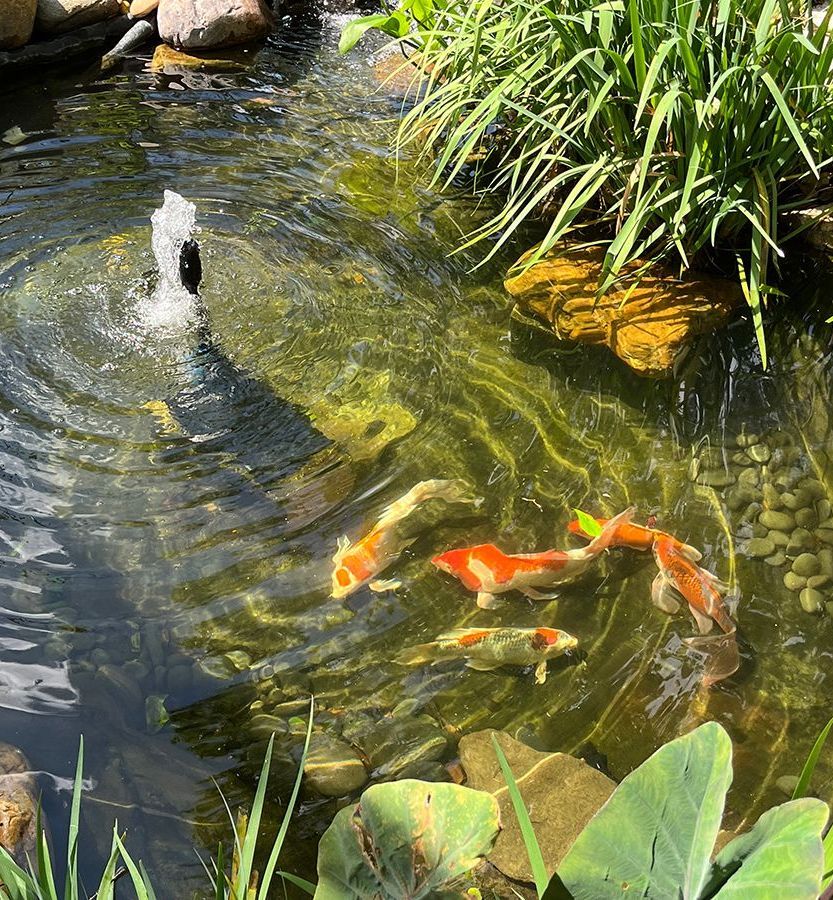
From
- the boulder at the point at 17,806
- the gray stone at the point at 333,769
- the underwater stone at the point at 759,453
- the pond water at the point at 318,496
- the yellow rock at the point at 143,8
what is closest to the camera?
the boulder at the point at 17,806

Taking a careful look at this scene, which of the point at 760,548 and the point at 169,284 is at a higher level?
the point at 169,284

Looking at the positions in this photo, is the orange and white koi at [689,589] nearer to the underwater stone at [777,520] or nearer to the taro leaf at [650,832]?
the underwater stone at [777,520]

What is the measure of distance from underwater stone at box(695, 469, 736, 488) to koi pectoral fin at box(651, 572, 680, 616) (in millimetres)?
518

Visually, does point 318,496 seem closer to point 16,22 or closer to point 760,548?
point 760,548

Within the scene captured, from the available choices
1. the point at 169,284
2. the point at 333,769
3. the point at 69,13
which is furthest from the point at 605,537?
the point at 69,13

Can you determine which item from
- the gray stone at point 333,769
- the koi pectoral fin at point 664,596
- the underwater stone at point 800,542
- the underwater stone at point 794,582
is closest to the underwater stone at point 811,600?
the underwater stone at point 794,582

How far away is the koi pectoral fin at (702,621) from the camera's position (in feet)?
9.24

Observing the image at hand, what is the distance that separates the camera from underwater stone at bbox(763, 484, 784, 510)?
3.21 meters

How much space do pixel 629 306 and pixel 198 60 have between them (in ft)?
14.8

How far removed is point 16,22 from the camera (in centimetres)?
646

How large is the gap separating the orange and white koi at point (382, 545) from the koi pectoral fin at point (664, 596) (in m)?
0.69

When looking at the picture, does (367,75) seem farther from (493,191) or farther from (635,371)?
(635,371)

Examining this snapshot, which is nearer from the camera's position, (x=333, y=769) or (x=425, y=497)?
(x=333, y=769)

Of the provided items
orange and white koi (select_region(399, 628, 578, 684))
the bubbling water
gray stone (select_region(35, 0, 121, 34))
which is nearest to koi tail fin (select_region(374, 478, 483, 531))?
orange and white koi (select_region(399, 628, 578, 684))
